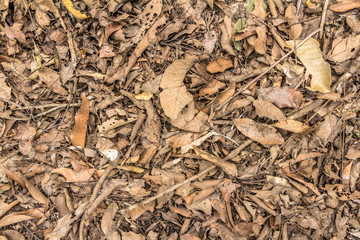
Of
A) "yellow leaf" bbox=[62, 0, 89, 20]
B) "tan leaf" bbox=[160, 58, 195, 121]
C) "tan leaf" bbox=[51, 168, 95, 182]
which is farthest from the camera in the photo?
"tan leaf" bbox=[51, 168, 95, 182]

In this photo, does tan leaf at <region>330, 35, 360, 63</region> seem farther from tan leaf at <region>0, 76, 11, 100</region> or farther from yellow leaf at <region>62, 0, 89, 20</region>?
tan leaf at <region>0, 76, 11, 100</region>

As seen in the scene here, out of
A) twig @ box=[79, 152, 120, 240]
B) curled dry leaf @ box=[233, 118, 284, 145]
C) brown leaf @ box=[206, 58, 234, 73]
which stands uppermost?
brown leaf @ box=[206, 58, 234, 73]

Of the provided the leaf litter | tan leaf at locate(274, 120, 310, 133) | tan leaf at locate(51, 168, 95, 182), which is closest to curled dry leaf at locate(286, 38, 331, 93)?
the leaf litter

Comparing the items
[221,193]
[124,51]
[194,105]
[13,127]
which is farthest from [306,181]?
[13,127]

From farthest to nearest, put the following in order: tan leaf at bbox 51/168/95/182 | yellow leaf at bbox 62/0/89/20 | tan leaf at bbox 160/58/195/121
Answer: tan leaf at bbox 51/168/95/182
yellow leaf at bbox 62/0/89/20
tan leaf at bbox 160/58/195/121

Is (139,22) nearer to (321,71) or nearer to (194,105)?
(194,105)

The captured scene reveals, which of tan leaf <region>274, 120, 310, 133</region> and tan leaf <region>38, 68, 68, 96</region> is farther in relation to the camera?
tan leaf <region>38, 68, 68, 96</region>

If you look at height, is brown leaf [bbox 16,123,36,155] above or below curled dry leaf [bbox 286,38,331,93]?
below
